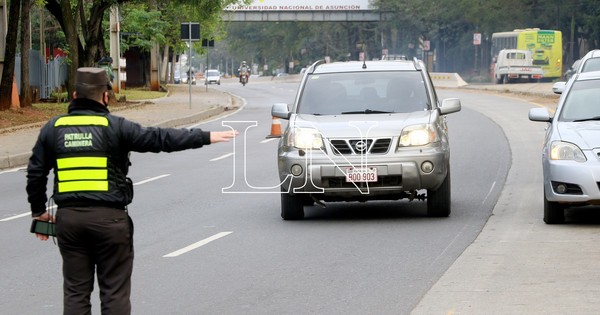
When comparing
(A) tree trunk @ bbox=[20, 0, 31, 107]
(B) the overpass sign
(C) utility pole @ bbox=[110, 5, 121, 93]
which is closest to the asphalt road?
(A) tree trunk @ bbox=[20, 0, 31, 107]

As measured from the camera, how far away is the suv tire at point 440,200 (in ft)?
43.9

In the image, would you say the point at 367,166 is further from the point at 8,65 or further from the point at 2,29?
the point at 2,29

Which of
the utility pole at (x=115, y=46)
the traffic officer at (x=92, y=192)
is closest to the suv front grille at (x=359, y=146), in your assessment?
the traffic officer at (x=92, y=192)

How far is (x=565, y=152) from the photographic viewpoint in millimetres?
12727

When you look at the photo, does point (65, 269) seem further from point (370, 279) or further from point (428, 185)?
point (428, 185)

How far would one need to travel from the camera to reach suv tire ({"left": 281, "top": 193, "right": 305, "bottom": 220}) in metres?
13.5

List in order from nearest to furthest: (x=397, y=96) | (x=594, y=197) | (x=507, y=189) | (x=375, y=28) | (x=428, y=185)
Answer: (x=594, y=197)
(x=428, y=185)
(x=397, y=96)
(x=507, y=189)
(x=375, y=28)

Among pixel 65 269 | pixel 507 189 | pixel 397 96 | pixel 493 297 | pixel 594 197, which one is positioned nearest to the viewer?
pixel 65 269

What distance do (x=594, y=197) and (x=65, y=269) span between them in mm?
7059

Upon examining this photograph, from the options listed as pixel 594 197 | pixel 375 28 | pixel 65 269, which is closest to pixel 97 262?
pixel 65 269

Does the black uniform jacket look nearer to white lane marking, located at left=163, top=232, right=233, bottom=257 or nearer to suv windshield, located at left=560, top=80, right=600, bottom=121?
white lane marking, located at left=163, top=232, right=233, bottom=257

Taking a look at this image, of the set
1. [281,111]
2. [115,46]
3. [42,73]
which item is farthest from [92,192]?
[115,46]

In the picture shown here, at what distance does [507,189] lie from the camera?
54.7 feet

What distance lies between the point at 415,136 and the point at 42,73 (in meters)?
34.6
